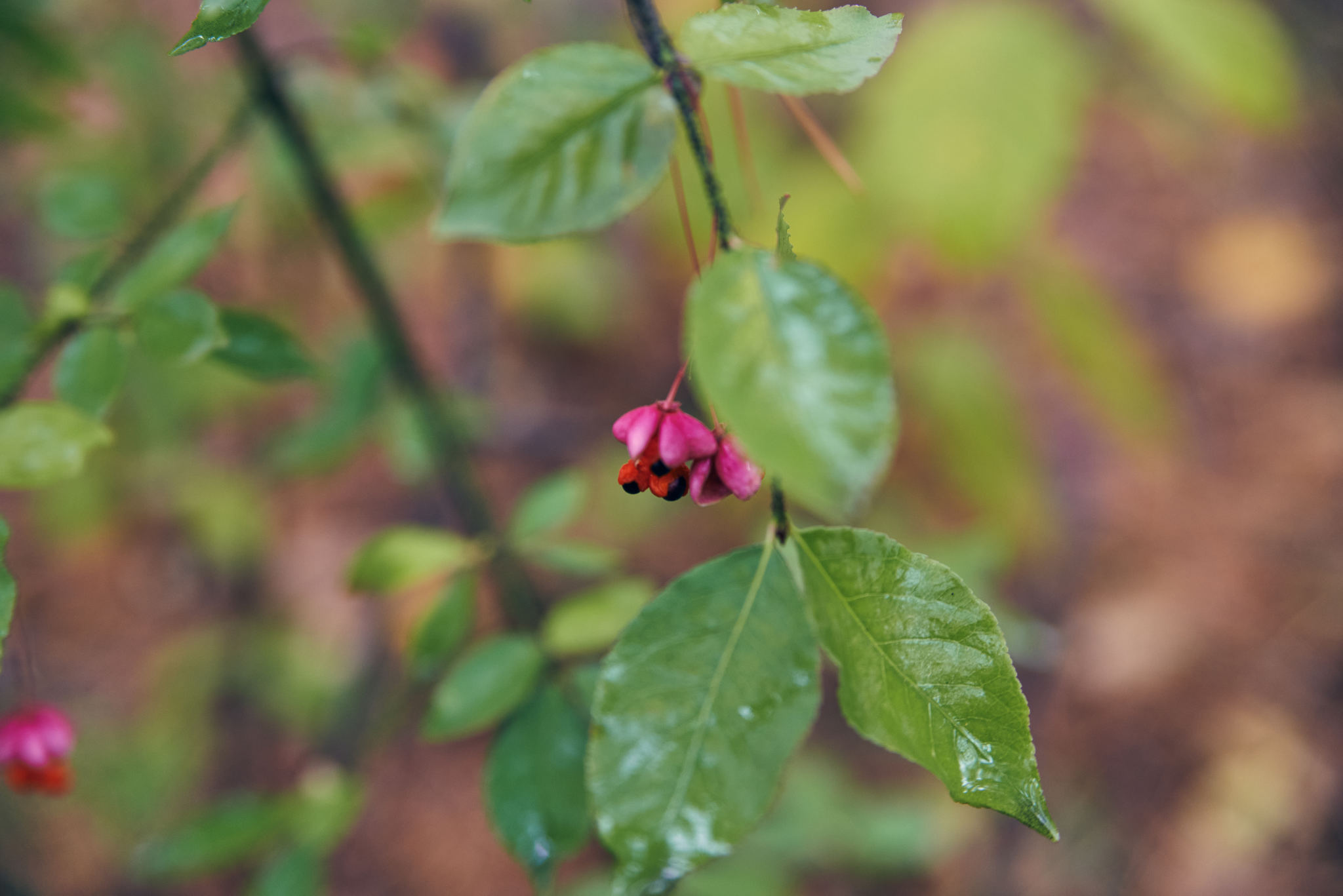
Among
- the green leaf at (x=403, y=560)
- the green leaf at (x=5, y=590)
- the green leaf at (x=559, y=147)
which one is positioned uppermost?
the green leaf at (x=559, y=147)

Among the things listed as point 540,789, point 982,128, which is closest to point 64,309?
point 540,789

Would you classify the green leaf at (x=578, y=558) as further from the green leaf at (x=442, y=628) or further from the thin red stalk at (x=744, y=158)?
the thin red stalk at (x=744, y=158)

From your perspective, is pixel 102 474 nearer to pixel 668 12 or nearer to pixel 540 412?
pixel 540 412

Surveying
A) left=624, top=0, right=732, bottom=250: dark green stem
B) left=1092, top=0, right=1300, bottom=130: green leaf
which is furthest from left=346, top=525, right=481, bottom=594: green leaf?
left=1092, top=0, right=1300, bottom=130: green leaf

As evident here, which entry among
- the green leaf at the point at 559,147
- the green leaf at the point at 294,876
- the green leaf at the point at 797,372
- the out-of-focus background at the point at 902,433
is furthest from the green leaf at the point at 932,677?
the green leaf at the point at 294,876

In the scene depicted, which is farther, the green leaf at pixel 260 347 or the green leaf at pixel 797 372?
the green leaf at pixel 260 347

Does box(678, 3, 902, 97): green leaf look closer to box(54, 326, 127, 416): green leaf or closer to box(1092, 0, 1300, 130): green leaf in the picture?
box(54, 326, 127, 416): green leaf

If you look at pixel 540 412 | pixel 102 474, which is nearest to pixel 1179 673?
pixel 540 412
